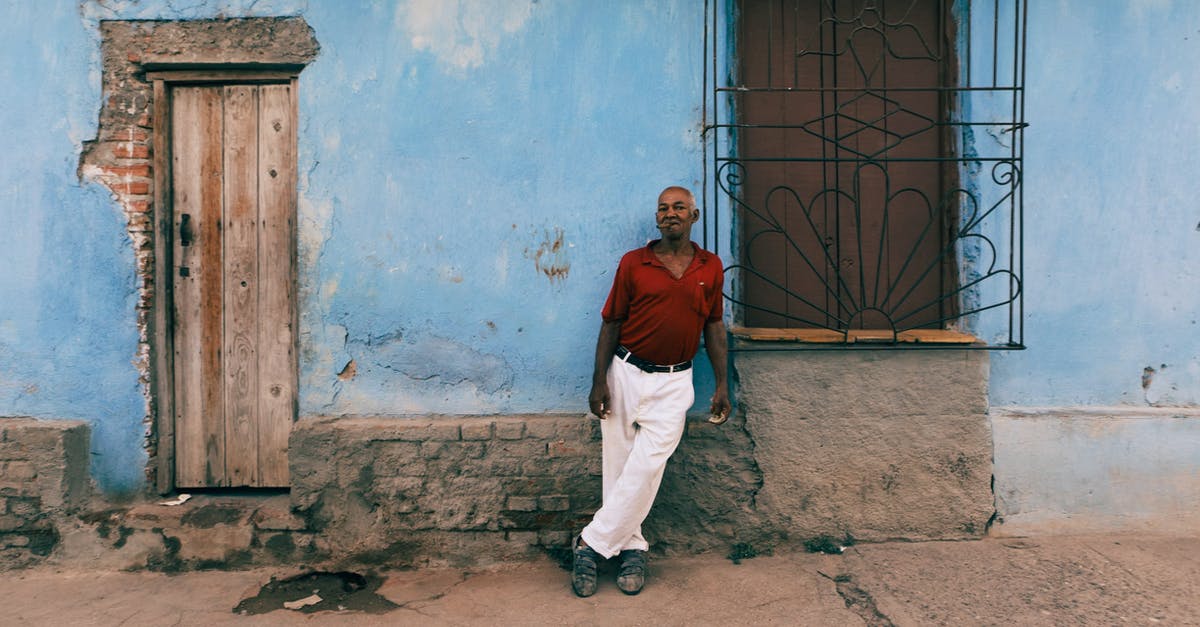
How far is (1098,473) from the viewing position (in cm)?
361

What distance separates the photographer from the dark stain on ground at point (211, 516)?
11.3 feet

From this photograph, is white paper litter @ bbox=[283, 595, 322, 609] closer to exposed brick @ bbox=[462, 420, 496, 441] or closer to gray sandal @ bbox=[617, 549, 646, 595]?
exposed brick @ bbox=[462, 420, 496, 441]

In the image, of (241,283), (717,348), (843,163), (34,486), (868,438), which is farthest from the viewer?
(843,163)

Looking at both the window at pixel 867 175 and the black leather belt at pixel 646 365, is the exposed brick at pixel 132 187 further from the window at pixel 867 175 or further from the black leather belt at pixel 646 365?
the window at pixel 867 175

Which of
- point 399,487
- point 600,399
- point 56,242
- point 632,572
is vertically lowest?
point 632,572

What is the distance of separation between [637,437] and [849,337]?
1.17 meters

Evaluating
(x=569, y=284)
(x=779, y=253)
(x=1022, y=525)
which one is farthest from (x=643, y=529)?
(x=1022, y=525)

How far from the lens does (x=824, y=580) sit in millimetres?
3256

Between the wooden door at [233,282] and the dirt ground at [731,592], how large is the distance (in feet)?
1.96

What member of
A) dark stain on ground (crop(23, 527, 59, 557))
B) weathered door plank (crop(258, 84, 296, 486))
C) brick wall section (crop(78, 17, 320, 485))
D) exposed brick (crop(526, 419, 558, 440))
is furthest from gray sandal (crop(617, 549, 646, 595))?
dark stain on ground (crop(23, 527, 59, 557))

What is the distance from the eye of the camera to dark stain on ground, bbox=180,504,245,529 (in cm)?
344

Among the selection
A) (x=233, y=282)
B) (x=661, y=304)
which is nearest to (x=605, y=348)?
(x=661, y=304)

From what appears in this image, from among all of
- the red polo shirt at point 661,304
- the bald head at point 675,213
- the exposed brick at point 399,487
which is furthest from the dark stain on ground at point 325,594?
the bald head at point 675,213

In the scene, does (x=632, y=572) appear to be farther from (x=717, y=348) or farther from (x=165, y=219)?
(x=165, y=219)
